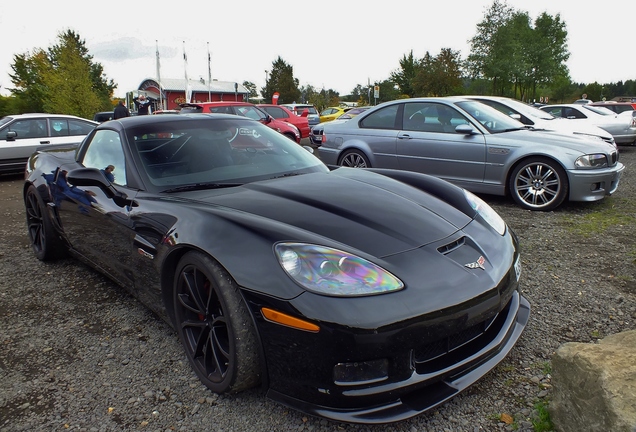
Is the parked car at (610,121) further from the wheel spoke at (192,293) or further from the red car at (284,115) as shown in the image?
the wheel spoke at (192,293)

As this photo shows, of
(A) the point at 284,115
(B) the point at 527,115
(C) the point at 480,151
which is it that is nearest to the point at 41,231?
(C) the point at 480,151

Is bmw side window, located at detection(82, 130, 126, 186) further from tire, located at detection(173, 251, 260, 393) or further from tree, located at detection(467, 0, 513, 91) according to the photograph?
tree, located at detection(467, 0, 513, 91)

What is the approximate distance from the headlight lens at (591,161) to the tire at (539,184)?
20cm

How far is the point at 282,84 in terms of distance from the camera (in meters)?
65.4

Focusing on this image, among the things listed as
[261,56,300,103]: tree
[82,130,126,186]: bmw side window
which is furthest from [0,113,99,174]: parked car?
[261,56,300,103]: tree

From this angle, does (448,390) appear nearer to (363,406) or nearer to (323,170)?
(363,406)

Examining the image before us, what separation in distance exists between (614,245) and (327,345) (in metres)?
3.60

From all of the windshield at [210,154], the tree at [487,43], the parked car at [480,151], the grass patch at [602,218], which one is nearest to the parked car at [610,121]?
the grass patch at [602,218]

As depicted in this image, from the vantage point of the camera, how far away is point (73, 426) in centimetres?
195

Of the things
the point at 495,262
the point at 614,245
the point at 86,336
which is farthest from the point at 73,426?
the point at 614,245

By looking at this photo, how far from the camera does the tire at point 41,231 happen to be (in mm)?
3887

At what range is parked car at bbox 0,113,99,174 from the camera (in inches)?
360

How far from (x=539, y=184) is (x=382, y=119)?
255cm

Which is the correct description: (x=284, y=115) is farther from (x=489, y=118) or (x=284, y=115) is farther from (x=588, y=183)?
(x=588, y=183)
